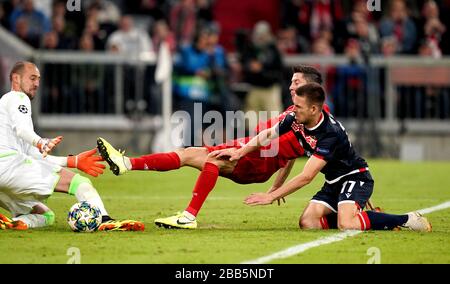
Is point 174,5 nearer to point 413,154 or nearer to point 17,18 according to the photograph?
point 17,18

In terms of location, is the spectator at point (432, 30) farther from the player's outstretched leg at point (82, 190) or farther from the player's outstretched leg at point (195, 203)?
the player's outstretched leg at point (82, 190)

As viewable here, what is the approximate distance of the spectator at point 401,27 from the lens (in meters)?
23.7

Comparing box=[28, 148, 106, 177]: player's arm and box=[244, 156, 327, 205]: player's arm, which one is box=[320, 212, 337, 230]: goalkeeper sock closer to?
box=[244, 156, 327, 205]: player's arm

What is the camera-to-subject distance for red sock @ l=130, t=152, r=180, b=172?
36.0 feet

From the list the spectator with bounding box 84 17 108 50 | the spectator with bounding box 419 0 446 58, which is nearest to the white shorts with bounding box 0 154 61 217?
the spectator with bounding box 84 17 108 50

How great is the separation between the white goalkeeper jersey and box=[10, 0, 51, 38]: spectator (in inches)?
477

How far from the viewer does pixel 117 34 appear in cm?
2292

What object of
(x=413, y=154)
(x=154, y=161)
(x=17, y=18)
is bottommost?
(x=413, y=154)

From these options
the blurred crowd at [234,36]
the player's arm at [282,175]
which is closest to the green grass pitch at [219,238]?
the player's arm at [282,175]

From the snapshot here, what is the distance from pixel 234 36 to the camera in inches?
950

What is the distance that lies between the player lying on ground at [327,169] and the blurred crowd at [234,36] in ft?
34.3

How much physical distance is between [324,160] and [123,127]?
40.9ft

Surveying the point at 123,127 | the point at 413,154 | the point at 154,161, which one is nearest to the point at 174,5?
the point at 123,127
